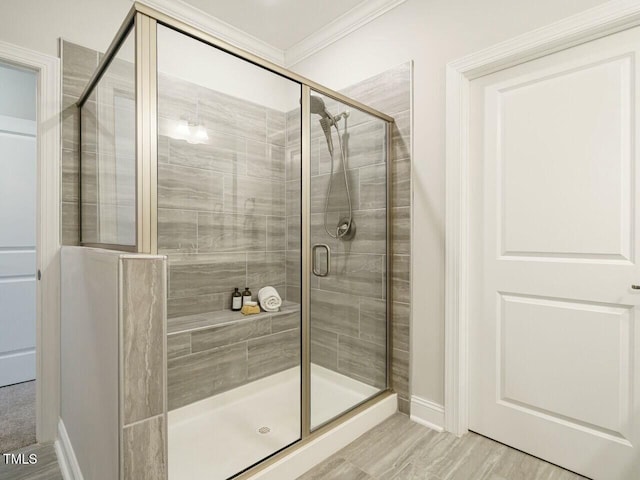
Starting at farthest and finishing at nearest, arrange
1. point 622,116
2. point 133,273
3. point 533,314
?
point 533,314, point 622,116, point 133,273

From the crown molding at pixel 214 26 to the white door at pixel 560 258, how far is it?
1741 mm

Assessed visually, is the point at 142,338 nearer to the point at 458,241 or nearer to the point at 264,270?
the point at 264,270

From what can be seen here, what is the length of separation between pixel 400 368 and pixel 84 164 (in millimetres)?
2134

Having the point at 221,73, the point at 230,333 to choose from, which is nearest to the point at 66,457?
the point at 230,333

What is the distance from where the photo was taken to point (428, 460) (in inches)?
64.7

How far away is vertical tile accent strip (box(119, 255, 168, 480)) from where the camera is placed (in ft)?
3.13

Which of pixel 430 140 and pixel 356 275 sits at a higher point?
pixel 430 140

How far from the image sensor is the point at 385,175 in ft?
6.95

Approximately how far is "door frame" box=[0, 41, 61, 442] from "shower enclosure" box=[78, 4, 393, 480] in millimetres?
147

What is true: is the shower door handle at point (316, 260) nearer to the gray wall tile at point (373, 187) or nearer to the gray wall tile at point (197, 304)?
the gray wall tile at point (373, 187)

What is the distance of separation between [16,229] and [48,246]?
1.37 meters

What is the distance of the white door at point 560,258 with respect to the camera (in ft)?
4.73

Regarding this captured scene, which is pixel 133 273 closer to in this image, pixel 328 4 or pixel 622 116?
pixel 622 116

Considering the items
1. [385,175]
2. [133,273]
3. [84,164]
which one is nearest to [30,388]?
[84,164]
